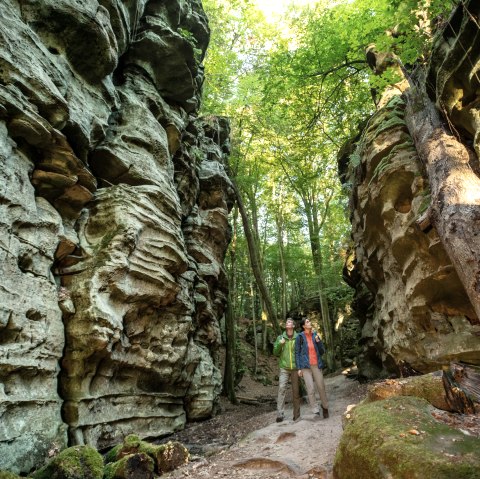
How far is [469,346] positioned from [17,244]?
30.0ft

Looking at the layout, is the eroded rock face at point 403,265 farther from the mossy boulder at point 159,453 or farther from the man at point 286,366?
the mossy boulder at point 159,453

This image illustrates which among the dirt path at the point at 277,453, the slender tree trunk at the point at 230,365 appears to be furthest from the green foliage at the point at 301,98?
the dirt path at the point at 277,453

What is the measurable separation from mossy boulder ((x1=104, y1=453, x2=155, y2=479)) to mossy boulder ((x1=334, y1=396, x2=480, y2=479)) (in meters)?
2.88

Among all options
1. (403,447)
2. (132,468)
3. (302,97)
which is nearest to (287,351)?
(132,468)

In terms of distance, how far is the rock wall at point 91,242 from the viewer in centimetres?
602

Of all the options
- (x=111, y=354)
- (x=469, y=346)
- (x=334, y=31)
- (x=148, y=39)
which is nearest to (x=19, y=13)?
A: (x=148, y=39)

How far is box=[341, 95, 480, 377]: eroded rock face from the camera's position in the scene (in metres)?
7.84

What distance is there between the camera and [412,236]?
8633 mm

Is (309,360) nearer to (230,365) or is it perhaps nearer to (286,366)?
(286,366)

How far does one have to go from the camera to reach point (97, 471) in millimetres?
4883

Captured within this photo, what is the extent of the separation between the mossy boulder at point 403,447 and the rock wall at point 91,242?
4.91m

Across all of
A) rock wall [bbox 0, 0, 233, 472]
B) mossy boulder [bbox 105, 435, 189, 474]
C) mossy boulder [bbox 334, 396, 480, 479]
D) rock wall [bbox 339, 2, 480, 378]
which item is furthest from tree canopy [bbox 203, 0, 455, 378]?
mossy boulder [bbox 105, 435, 189, 474]

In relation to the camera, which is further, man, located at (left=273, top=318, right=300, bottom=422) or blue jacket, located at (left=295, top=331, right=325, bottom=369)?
man, located at (left=273, top=318, right=300, bottom=422)

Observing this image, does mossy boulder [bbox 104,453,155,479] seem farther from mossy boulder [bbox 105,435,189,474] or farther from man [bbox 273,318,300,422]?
man [bbox 273,318,300,422]
